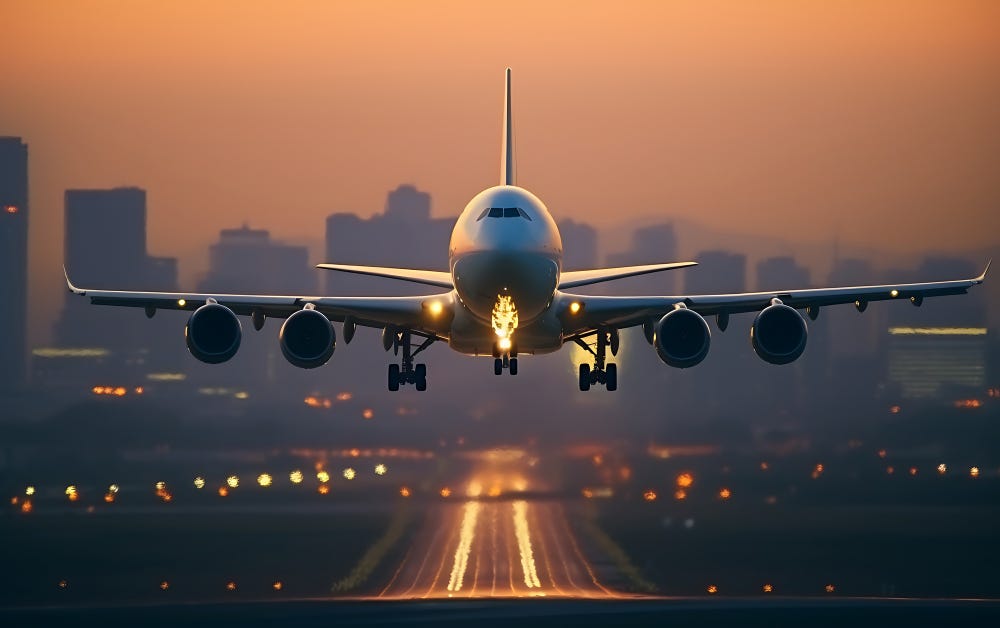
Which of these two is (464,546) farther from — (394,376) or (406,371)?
(394,376)

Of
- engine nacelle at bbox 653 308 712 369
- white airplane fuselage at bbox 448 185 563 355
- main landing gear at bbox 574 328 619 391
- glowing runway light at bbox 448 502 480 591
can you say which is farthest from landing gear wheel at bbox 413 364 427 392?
glowing runway light at bbox 448 502 480 591

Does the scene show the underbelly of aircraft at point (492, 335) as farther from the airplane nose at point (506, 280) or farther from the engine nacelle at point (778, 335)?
the engine nacelle at point (778, 335)

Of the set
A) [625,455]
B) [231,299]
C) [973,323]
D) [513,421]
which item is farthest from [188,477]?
[973,323]

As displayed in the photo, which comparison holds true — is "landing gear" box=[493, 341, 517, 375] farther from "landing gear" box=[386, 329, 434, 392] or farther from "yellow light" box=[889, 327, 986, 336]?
"yellow light" box=[889, 327, 986, 336]

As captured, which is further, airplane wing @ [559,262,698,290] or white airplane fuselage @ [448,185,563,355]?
airplane wing @ [559,262,698,290]

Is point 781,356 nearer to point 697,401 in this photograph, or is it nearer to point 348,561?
point 697,401
